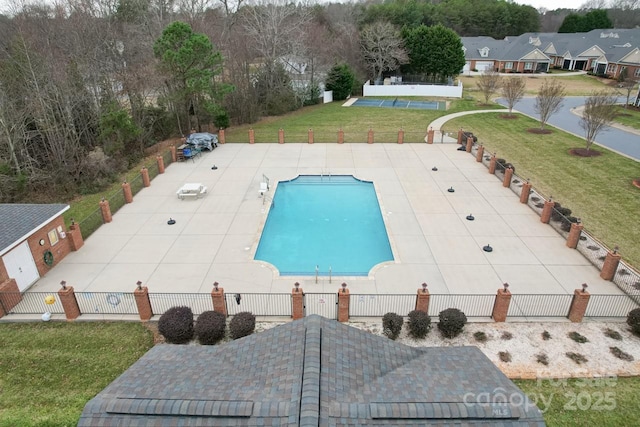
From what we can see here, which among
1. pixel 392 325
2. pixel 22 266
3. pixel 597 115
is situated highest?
pixel 597 115

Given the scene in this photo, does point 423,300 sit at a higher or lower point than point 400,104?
lower

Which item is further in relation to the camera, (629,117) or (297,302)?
(629,117)

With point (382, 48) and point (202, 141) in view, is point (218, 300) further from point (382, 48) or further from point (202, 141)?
point (382, 48)

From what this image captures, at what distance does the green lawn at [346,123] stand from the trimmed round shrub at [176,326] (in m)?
21.1

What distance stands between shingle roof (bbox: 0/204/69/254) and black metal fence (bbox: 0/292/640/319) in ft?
6.00

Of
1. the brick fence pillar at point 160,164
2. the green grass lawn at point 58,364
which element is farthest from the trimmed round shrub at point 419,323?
the brick fence pillar at point 160,164

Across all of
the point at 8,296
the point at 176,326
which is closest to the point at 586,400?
the point at 176,326

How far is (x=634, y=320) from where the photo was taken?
38.0 ft

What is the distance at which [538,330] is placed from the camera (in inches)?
466

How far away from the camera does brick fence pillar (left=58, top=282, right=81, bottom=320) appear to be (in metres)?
12.0

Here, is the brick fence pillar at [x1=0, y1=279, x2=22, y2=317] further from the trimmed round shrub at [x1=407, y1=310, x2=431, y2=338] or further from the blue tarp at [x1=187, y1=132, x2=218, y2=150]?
the blue tarp at [x1=187, y1=132, x2=218, y2=150]

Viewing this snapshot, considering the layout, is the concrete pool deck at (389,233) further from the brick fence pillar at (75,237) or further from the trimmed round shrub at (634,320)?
the trimmed round shrub at (634,320)

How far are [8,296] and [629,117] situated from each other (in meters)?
47.4

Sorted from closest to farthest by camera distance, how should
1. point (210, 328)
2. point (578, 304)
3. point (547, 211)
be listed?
point (210, 328), point (578, 304), point (547, 211)
